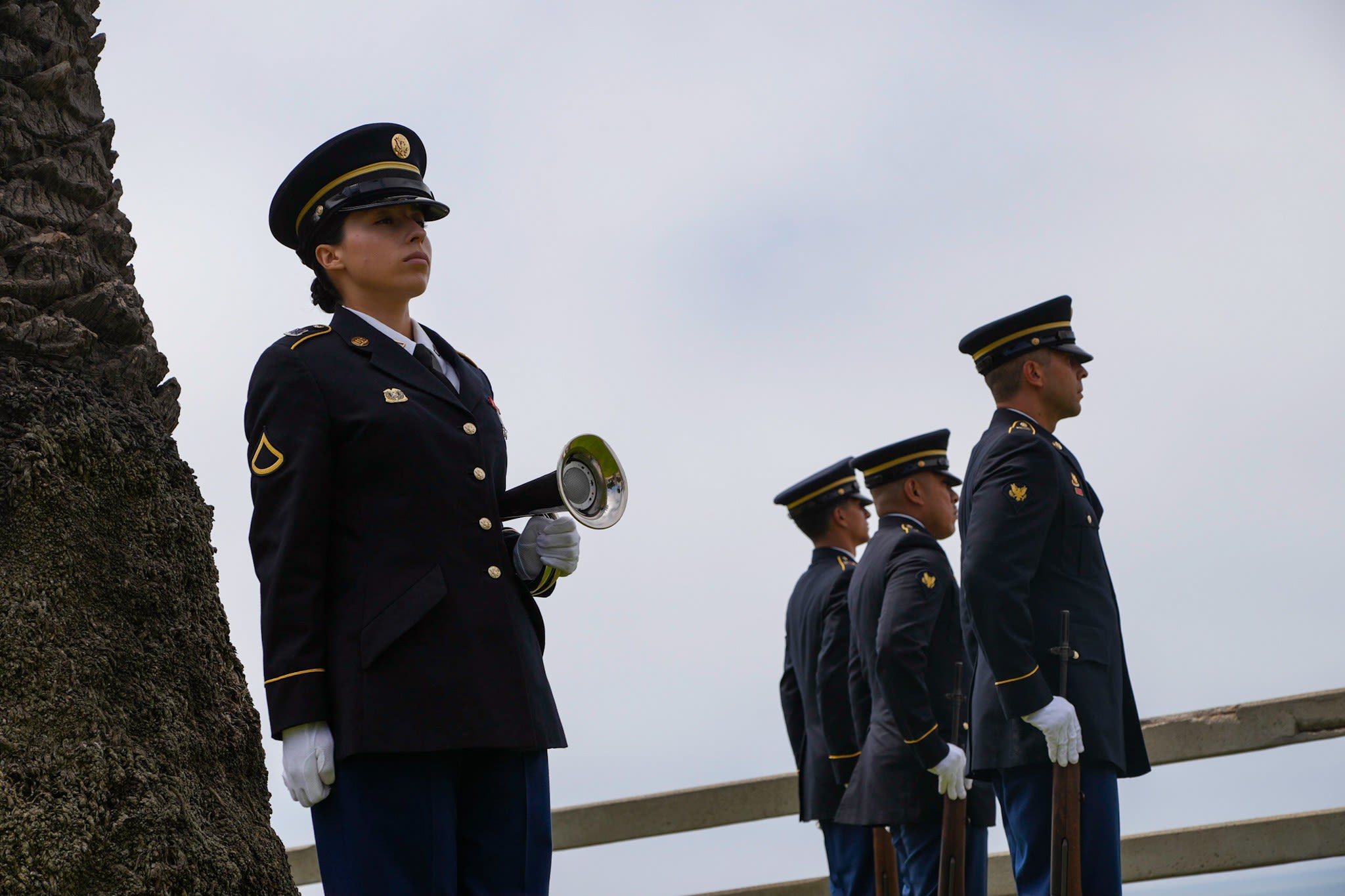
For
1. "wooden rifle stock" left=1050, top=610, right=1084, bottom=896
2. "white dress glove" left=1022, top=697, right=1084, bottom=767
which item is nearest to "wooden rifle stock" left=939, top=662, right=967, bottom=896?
"wooden rifle stock" left=1050, top=610, right=1084, bottom=896

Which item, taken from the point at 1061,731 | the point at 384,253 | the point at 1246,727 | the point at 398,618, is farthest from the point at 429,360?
the point at 1246,727

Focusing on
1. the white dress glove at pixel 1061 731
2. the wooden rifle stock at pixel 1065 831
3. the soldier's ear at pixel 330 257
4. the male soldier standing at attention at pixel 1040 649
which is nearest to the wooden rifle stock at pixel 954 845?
the male soldier standing at attention at pixel 1040 649

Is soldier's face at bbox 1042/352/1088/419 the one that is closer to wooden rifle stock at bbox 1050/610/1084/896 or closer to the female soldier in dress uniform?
wooden rifle stock at bbox 1050/610/1084/896

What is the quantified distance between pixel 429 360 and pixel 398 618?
0.60m

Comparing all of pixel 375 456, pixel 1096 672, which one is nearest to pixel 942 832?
pixel 1096 672

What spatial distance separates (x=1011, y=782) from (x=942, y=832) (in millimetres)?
1217

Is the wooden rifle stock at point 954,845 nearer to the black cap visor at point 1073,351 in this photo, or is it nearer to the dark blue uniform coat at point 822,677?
the dark blue uniform coat at point 822,677

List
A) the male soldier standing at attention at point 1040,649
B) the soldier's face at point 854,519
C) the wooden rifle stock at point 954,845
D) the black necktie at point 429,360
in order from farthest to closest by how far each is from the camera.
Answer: the soldier's face at point 854,519 → the wooden rifle stock at point 954,845 → the male soldier standing at attention at point 1040,649 → the black necktie at point 429,360

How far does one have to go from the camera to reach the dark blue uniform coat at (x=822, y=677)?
22.0 ft

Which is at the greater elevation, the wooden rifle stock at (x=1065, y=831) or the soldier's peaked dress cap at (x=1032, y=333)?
the soldier's peaked dress cap at (x=1032, y=333)

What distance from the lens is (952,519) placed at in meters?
6.57

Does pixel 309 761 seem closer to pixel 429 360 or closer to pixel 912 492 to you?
pixel 429 360

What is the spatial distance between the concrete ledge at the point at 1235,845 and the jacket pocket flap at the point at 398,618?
5.00 meters

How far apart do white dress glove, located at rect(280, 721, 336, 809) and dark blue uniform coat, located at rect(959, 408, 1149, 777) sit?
94.4 inches
